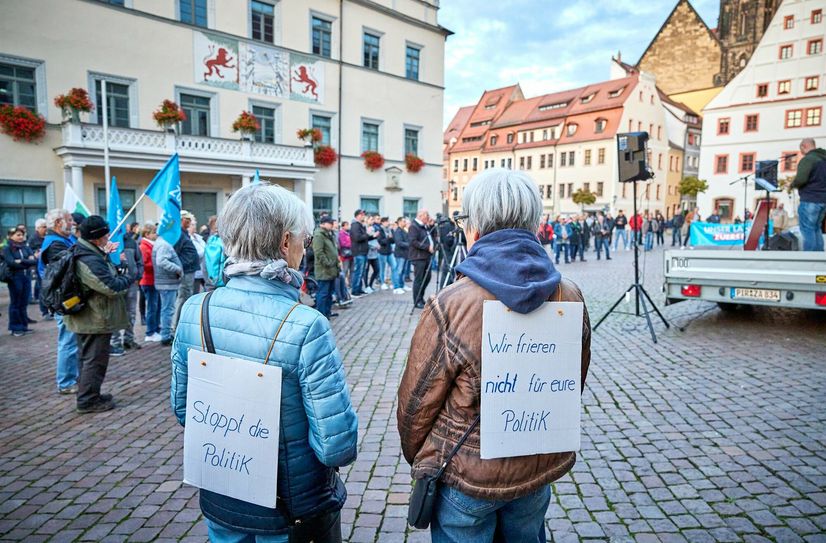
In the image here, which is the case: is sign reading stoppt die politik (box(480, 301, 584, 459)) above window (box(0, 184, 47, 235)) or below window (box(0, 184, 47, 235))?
below

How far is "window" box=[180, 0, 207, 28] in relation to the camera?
65.0ft

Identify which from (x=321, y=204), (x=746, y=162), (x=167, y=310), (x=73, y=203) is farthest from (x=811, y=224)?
(x=746, y=162)

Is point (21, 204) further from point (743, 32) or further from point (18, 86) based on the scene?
point (743, 32)

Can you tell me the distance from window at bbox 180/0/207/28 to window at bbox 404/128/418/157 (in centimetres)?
1093

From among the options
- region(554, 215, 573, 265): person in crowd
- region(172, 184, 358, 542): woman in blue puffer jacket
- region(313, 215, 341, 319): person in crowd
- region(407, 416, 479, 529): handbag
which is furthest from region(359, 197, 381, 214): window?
region(407, 416, 479, 529): handbag

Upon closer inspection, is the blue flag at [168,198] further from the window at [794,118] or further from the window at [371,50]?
the window at [794,118]

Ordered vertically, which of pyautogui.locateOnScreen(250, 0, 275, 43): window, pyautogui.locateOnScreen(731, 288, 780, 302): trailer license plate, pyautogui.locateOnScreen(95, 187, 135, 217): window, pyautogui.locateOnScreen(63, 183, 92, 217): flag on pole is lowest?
pyautogui.locateOnScreen(731, 288, 780, 302): trailer license plate

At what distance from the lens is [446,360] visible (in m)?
1.62

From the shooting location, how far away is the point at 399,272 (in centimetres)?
1305

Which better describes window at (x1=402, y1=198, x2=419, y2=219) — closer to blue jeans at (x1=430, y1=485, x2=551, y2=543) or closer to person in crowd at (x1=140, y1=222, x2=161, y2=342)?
person in crowd at (x1=140, y1=222, x2=161, y2=342)

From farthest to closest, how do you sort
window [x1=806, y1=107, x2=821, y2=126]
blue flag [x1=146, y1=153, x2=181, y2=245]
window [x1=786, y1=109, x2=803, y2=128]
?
1. window [x1=786, y1=109, x2=803, y2=128]
2. window [x1=806, y1=107, x2=821, y2=126]
3. blue flag [x1=146, y1=153, x2=181, y2=245]

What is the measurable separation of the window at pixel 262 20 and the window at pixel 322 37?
2114 millimetres

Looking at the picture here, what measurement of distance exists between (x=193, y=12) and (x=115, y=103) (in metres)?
5.07

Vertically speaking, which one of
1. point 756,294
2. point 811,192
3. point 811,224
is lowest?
point 756,294
